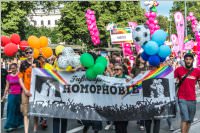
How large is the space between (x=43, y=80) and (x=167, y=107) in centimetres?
233

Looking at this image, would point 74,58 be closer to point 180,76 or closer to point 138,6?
point 180,76

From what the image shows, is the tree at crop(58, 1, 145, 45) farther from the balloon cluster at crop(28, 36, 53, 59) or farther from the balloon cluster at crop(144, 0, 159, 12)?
the balloon cluster at crop(28, 36, 53, 59)

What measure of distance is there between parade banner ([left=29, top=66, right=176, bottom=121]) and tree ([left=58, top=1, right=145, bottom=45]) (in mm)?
39133

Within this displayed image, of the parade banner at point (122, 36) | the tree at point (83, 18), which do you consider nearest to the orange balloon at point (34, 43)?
the parade banner at point (122, 36)

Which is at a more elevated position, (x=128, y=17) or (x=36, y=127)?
(x=128, y=17)

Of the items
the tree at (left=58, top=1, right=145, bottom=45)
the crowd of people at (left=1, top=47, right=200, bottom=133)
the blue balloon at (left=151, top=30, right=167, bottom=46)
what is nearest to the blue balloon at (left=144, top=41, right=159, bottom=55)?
the blue balloon at (left=151, top=30, right=167, bottom=46)

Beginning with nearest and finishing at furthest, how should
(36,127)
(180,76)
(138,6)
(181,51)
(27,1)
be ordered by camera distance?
(180,76), (36,127), (181,51), (27,1), (138,6)

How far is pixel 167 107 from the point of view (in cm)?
816

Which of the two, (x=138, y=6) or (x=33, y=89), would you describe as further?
(x=138, y=6)

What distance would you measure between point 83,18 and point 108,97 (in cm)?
4048

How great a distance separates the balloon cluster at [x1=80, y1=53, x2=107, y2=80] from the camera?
7.79m

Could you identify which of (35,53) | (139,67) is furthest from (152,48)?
(35,53)

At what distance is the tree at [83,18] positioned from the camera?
48.0m

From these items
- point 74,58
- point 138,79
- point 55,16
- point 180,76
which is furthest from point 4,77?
point 55,16
